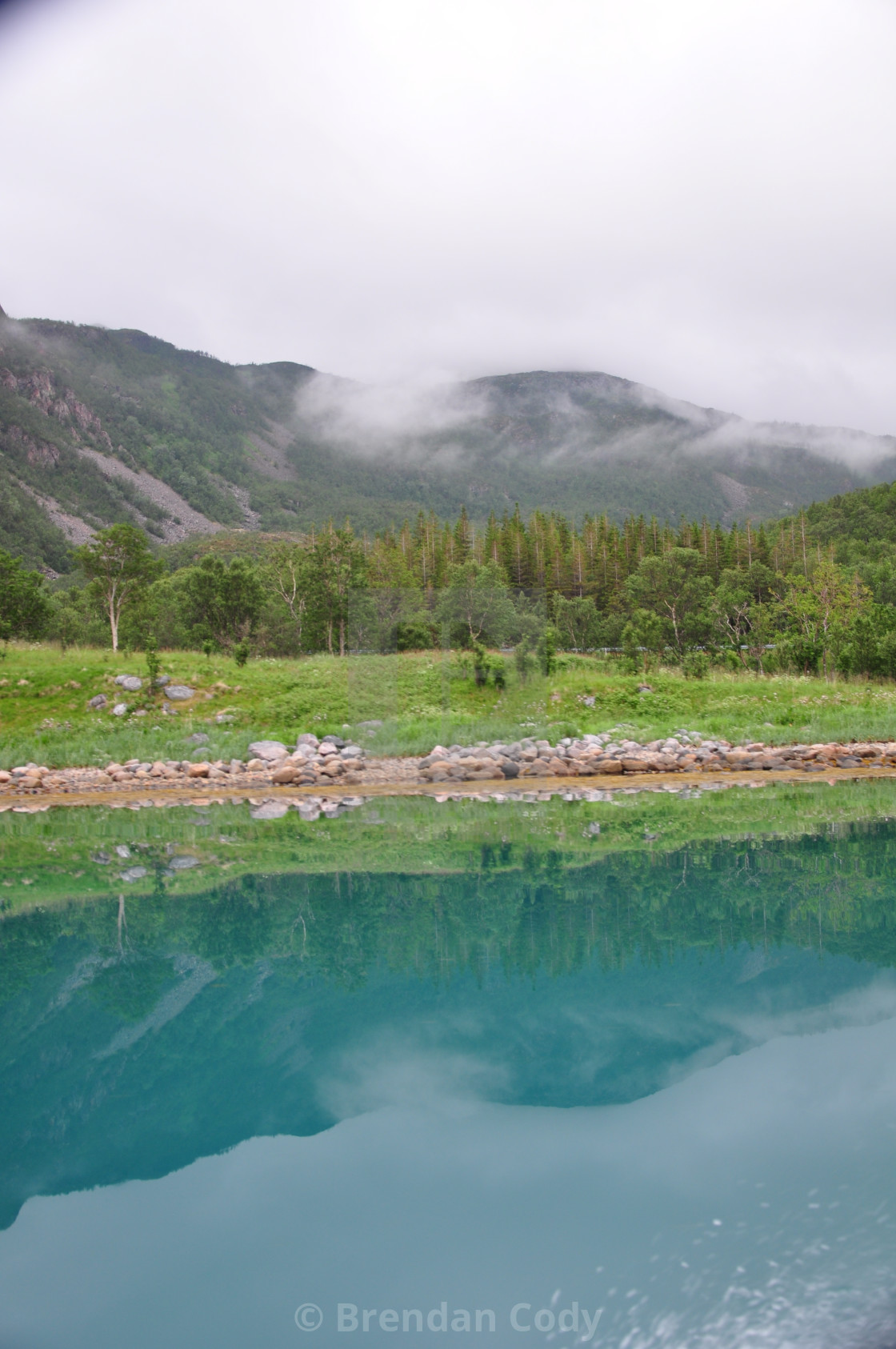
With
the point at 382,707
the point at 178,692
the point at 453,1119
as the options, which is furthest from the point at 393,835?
the point at 178,692

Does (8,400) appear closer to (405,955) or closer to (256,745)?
(256,745)

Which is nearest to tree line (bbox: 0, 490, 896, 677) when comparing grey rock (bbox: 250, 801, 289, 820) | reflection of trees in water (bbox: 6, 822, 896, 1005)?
grey rock (bbox: 250, 801, 289, 820)

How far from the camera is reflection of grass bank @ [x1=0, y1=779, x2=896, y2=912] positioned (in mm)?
8445

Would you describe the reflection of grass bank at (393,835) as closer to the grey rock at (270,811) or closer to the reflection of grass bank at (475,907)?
the reflection of grass bank at (475,907)

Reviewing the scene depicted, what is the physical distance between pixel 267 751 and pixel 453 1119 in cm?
1365

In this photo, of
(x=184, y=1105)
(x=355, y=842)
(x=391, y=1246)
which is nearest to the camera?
(x=391, y=1246)

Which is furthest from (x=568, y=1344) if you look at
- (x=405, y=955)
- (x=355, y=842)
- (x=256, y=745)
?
(x=256, y=745)

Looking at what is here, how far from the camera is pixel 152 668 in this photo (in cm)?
1847

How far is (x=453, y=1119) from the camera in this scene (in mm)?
3516

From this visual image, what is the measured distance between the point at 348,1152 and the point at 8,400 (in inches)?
7197

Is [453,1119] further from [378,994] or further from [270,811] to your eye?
[270,811]

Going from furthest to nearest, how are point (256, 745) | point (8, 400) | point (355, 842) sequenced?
point (8, 400) → point (256, 745) → point (355, 842)

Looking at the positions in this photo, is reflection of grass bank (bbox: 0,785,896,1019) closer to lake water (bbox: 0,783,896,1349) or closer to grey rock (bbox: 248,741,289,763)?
lake water (bbox: 0,783,896,1349)

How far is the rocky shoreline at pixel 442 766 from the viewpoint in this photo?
15.4 m
